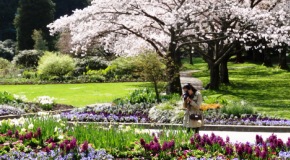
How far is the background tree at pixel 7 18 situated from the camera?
81.1 m

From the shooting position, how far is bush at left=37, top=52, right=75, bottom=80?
4034 centimetres

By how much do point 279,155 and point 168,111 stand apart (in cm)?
737

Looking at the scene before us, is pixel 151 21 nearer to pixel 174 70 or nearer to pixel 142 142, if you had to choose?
pixel 174 70

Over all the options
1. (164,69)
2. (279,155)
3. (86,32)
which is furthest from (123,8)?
(279,155)

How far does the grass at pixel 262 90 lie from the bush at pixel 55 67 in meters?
14.3

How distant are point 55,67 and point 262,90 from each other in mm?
19621

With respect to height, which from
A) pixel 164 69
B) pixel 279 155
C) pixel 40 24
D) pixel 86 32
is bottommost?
pixel 279 155

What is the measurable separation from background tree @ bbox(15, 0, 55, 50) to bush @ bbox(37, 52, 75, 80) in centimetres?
2743

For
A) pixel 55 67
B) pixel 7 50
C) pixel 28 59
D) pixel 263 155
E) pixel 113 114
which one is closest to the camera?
pixel 263 155

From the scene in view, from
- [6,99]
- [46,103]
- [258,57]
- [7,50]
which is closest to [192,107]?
[46,103]

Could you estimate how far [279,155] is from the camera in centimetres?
776

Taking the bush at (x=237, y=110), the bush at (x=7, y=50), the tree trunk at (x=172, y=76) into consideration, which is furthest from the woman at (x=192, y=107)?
the bush at (x=7, y=50)

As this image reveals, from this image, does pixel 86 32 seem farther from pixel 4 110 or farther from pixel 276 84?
pixel 276 84

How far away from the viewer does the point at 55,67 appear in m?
40.5
